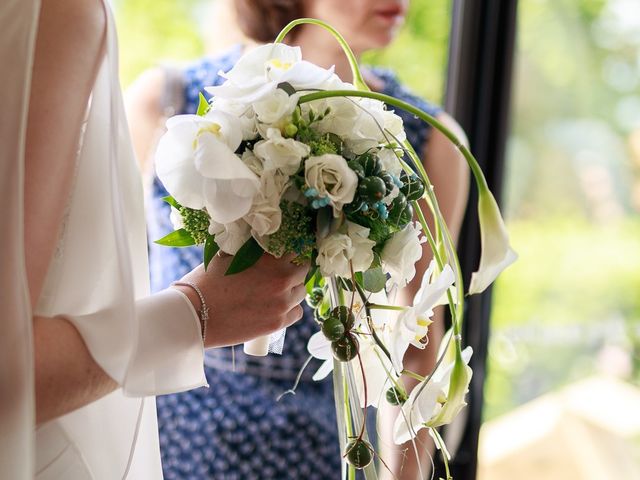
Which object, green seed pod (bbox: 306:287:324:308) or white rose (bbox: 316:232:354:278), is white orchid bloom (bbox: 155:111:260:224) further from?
green seed pod (bbox: 306:287:324:308)

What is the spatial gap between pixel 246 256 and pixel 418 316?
20cm

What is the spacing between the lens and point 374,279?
3.22 ft

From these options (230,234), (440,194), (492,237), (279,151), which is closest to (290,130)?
(279,151)

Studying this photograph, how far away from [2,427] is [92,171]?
0.97 ft

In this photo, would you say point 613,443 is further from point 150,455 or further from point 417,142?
point 150,455

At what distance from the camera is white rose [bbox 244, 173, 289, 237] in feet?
2.93

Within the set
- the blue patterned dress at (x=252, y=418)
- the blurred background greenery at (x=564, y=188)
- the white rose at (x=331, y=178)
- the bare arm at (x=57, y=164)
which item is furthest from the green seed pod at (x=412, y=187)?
the blurred background greenery at (x=564, y=188)

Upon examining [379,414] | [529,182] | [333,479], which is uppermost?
[529,182]

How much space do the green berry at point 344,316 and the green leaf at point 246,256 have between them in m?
0.11

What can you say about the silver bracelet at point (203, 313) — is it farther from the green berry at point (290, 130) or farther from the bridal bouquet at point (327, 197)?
the green berry at point (290, 130)

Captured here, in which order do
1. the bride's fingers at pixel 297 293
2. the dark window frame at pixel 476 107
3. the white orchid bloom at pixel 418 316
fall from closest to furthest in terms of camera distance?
the white orchid bloom at pixel 418 316, the bride's fingers at pixel 297 293, the dark window frame at pixel 476 107

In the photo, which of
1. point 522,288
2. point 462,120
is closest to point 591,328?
point 522,288

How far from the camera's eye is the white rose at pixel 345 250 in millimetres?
902

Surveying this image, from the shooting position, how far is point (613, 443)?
7.91 ft
